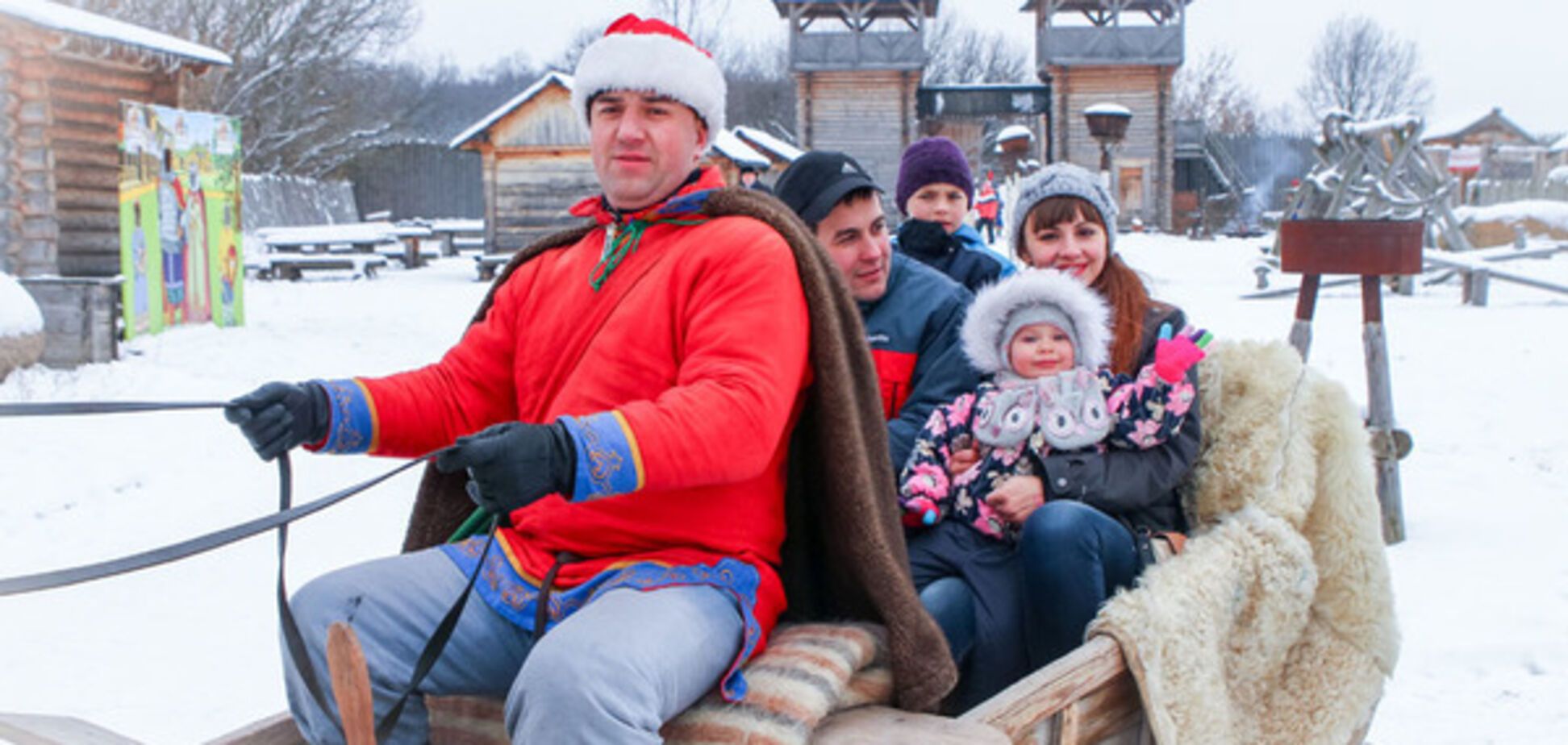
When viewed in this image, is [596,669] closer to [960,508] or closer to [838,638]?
[838,638]

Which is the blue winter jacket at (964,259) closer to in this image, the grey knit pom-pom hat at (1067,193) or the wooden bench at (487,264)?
the grey knit pom-pom hat at (1067,193)

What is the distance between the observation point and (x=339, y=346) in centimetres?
1166

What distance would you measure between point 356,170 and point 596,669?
38311mm

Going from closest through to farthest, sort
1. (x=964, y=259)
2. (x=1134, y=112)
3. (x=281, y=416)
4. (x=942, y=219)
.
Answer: (x=281, y=416) → (x=964, y=259) → (x=942, y=219) → (x=1134, y=112)

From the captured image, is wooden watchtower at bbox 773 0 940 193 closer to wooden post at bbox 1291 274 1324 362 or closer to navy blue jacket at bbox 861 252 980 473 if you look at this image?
wooden post at bbox 1291 274 1324 362

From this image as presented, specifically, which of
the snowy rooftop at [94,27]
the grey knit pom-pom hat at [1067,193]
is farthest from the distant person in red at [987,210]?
the grey knit pom-pom hat at [1067,193]

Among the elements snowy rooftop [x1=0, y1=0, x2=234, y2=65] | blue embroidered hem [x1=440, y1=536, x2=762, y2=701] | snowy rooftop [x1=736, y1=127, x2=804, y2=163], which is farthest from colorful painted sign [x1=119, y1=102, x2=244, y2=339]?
snowy rooftop [x1=736, y1=127, x2=804, y2=163]

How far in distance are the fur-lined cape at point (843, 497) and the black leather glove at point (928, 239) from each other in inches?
89.8

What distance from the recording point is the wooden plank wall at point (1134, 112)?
34594 millimetres

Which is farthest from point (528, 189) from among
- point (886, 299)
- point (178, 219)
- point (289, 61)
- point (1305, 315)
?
point (886, 299)

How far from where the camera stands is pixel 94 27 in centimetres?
1227

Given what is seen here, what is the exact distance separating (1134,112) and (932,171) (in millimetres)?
31591

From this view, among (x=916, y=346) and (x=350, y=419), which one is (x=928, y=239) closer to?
(x=916, y=346)

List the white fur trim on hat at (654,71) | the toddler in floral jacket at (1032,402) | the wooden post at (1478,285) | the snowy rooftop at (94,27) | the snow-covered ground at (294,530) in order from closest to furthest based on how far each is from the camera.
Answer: the white fur trim on hat at (654,71) < the toddler in floral jacket at (1032,402) < the snow-covered ground at (294,530) < the snowy rooftop at (94,27) < the wooden post at (1478,285)
